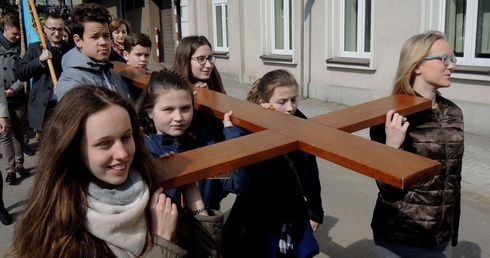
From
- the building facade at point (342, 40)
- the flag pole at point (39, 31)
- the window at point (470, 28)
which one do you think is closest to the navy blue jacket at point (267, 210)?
the flag pole at point (39, 31)

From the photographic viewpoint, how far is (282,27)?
10852mm

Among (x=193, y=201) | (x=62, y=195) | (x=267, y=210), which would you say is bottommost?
(x=267, y=210)

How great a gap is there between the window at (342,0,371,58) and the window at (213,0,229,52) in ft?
15.2

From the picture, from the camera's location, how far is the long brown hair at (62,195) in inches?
51.5

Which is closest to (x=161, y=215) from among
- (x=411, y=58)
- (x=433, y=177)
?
(x=433, y=177)

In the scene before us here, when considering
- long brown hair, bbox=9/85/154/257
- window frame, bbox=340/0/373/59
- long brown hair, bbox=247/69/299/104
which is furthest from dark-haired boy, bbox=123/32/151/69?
window frame, bbox=340/0/373/59

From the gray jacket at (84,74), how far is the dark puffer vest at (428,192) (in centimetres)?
151

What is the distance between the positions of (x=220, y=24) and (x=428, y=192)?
11.6 meters

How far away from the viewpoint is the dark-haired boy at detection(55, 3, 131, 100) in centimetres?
277

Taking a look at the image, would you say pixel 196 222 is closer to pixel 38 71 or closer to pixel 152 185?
pixel 152 185

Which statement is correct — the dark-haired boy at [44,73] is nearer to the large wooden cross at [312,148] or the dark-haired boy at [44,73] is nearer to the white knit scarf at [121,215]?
the large wooden cross at [312,148]

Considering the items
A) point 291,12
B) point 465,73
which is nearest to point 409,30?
point 465,73

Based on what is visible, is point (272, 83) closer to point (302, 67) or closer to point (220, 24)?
point (302, 67)

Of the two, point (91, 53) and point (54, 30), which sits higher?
point (54, 30)
